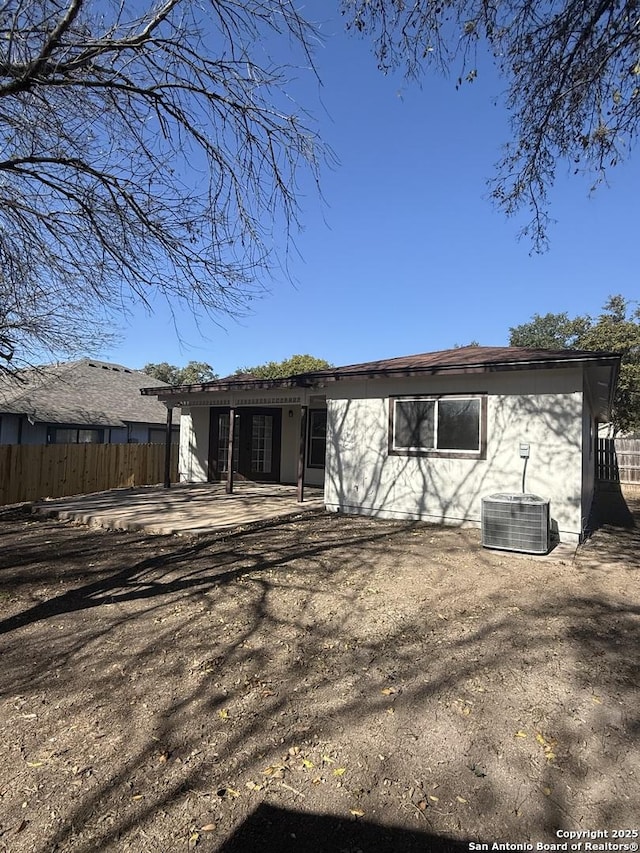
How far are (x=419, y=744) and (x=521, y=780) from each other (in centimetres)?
49

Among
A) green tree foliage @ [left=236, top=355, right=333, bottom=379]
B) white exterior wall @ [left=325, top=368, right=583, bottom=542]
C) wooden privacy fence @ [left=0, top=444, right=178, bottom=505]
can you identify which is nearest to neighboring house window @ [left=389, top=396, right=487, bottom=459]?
white exterior wall @ [left=325, top=368, right=583, bottom=542]

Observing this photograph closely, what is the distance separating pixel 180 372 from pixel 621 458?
4494 centimetres

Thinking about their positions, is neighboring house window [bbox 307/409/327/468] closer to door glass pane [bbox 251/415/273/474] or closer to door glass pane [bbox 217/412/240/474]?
door glass pane [bbox 251/415/273/474]

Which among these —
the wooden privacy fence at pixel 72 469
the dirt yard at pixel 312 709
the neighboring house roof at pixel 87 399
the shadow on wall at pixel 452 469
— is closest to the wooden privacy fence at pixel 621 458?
the shadow on wall at pixel 452 469

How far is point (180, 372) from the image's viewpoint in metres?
53.3

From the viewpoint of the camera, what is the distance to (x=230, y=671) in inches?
125

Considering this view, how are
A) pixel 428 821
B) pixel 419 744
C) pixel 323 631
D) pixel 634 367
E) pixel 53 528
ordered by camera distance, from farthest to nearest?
pixel 634 367 → pixel 53 528 → pixel 323 631 → pixel 419 744 → pixel 428 821

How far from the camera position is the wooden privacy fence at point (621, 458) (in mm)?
16688

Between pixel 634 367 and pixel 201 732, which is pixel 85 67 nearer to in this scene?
pixel 201 732

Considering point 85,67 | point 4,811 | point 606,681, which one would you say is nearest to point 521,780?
point 606,681

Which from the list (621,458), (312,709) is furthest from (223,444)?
(621,458)

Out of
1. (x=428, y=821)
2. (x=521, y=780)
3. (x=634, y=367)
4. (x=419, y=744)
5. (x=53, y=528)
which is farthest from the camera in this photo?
(x=634, y=367)

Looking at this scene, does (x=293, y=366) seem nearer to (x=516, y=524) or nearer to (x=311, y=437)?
(x=311, y=437)

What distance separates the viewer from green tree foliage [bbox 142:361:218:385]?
50781mm
